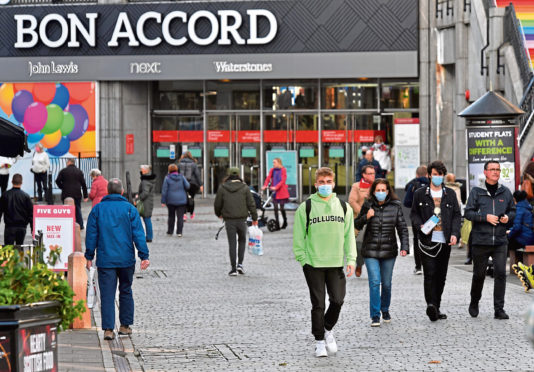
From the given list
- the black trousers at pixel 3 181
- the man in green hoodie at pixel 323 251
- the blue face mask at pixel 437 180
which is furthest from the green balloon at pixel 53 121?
the man in green hoodie at pixel 323 251

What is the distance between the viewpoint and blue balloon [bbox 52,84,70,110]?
123ft

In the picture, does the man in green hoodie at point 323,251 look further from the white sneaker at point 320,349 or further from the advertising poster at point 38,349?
the advertising poster at point 38,349

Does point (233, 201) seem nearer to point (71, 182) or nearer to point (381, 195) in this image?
point (381, 195)

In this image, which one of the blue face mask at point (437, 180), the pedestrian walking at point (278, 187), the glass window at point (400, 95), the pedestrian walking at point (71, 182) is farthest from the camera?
the glass window at point (400, 95)

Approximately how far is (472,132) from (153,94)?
2030 centimetres

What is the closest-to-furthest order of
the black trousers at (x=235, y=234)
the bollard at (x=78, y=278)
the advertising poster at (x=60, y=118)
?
the bollard at (x=78, y=278)
the black trousers at (x=235, y=234)
the advertising poster at (x=60, y=118)

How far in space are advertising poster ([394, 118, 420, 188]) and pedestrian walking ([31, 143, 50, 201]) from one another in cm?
1018

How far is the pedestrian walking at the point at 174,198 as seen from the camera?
25.3 m

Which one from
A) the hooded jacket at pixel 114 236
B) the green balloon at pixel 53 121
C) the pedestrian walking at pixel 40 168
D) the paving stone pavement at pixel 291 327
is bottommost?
the paving stone pavement at pixel 291 327

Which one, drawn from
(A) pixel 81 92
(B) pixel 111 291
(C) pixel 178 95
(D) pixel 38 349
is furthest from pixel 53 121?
(D) pixel 38 349

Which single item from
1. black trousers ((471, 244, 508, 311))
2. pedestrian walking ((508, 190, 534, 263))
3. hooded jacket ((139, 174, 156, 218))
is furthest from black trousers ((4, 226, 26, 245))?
black trousers ((471, 244, 508, 311))

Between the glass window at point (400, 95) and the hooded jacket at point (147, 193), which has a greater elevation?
the glass window at point (400, 95)

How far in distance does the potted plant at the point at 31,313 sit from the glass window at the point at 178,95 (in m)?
29.8

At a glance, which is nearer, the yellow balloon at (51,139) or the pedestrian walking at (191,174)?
the pedestrian walking at (191,174)
